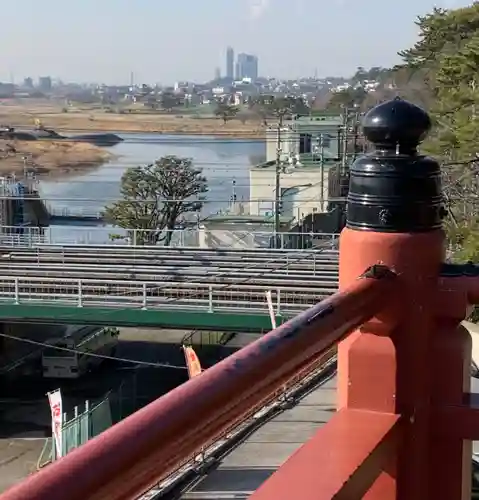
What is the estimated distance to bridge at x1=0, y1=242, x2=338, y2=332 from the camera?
17.0 metres

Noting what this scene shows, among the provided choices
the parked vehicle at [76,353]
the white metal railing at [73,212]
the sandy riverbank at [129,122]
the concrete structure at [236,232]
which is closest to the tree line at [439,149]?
the concrete structure at [236,232]

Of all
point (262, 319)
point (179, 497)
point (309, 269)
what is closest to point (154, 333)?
point (309, 269)

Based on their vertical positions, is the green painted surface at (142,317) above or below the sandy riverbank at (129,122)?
below

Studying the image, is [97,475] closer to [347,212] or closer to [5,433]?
[347,212]

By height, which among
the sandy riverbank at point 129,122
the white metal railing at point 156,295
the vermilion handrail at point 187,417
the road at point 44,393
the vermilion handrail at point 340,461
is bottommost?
the road at point 44,393

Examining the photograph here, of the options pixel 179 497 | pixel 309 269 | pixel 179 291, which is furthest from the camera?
pixel 309 269

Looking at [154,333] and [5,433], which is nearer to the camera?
[5,433]

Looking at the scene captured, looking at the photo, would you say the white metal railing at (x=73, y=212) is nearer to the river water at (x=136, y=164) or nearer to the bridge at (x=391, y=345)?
the river water at (x=136, y=164)

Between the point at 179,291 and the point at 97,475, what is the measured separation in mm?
17432

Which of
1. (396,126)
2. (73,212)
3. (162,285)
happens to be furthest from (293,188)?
(396,126)

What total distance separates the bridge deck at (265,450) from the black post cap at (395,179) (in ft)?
13.4

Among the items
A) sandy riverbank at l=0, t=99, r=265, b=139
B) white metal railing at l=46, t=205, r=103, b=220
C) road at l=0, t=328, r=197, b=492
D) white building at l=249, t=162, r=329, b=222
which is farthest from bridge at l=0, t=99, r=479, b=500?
sandy riverbank at l=0, t=99, r=265, b=139

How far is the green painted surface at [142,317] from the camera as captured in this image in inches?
661

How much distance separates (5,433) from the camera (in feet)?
57.3
